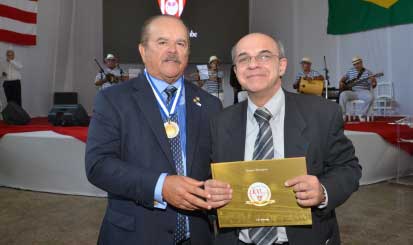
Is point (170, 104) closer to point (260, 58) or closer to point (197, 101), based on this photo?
point (197, 101)

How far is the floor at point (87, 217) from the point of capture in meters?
3.11

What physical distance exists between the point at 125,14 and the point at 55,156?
7543 millimetres

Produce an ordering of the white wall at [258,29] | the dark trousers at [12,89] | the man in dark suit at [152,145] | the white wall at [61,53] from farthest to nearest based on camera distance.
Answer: the white wall at [61,53] → the white wall at [258,29] → the dark trousers at [12,89] → the man in dark suit at [152,145]

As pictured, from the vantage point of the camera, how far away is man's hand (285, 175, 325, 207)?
42.9 inches

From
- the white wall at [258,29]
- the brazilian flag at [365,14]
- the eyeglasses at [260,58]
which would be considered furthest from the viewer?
the white wall at [258,29]

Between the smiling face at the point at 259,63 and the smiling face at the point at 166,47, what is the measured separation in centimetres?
22

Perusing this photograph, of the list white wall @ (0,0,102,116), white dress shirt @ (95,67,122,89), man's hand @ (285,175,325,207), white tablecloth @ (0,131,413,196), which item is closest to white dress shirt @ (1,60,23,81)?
white wall @ (0,0,102,116)

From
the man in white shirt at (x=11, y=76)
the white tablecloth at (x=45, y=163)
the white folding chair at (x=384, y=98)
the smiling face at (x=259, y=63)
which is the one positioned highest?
the man in white shirt at (x=11, y=76)

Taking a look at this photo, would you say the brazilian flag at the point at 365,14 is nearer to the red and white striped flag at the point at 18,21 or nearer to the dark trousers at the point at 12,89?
the red and white striped flag at the point at 18,21

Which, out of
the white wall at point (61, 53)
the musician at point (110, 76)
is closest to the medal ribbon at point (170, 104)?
the musician at point (110, 76)

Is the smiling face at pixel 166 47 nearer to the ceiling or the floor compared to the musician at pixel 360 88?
nearer to the floor

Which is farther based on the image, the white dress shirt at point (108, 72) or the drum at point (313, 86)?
the white dress shirt at point (108, 72)

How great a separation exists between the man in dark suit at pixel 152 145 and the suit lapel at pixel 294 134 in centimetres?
30

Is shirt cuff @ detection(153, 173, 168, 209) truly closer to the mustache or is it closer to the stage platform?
the mustache
